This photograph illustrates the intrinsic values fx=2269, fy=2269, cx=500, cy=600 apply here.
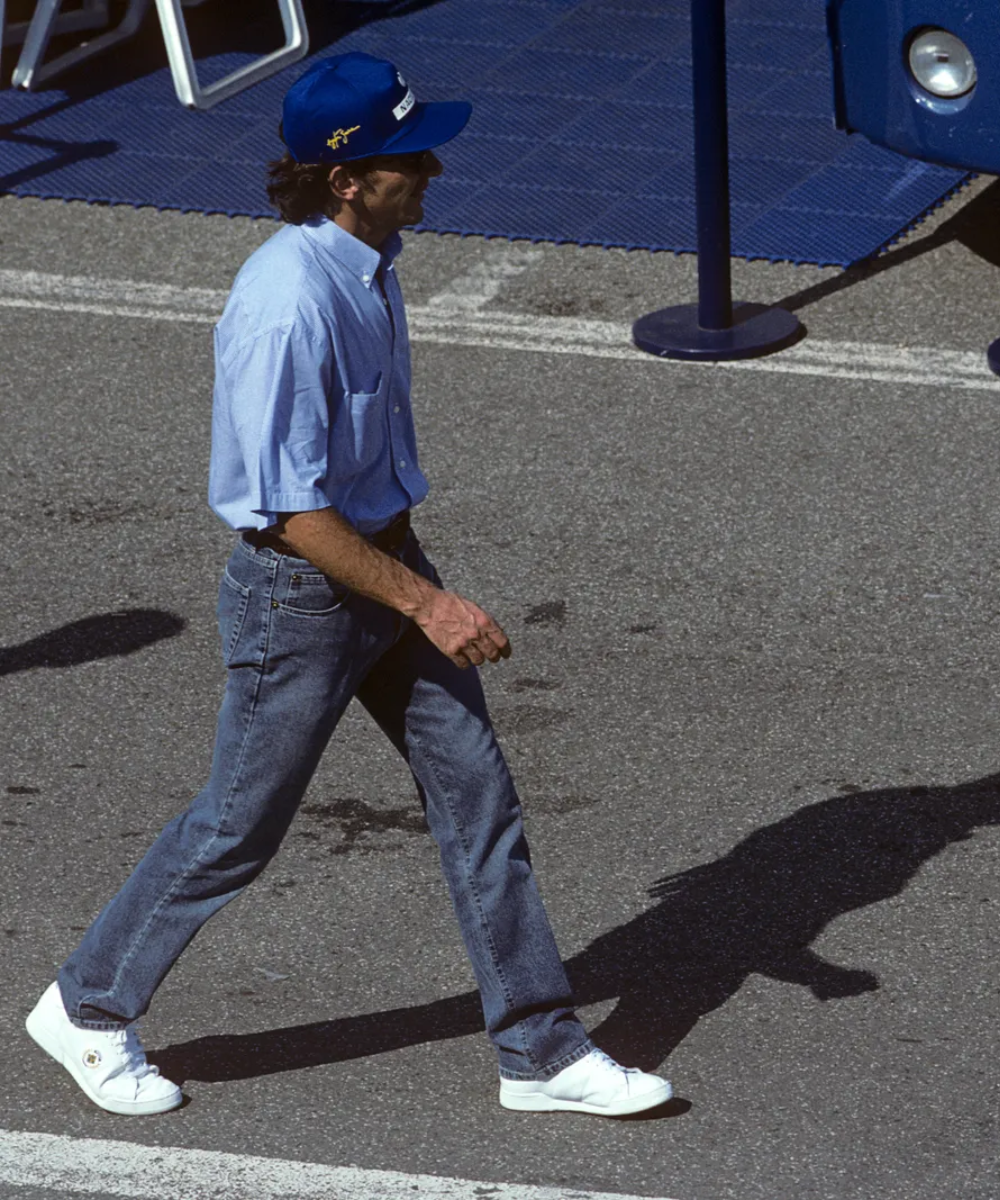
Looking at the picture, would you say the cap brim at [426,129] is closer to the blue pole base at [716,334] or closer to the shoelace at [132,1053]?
the shoelace at [132,1053]

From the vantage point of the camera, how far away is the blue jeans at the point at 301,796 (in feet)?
13.1

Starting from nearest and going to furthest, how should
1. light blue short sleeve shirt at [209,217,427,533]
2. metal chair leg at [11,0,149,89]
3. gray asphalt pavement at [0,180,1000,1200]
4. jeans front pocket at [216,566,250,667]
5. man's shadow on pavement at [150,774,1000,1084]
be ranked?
light blue short sleeve shirt at [209,217,427,533] → jeans front pocket at [216,566,250,667] → gray asphalt pavement at [0,180,1000,1200] → man's shadow on pavement at [150,774,1000,1084] → metal chair leg at [11,0,149,89]

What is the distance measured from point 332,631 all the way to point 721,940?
1342 mm

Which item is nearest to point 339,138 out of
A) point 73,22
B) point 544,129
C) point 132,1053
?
point 132,1053

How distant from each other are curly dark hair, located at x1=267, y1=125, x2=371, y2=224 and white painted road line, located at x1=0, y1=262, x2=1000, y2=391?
164 inches

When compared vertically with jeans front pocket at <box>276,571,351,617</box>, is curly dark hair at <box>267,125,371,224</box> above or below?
above

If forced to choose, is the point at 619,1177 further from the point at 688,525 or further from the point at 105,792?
the point at 688,525

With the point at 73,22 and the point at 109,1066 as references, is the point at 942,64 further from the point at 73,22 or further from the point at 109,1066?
the point at 73,22

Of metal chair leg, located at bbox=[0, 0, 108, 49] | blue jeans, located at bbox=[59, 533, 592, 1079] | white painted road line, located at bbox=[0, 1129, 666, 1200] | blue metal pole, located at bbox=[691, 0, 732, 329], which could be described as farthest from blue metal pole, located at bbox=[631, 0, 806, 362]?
metal chair leg, located at bbox=[0, 0, 108, 49]

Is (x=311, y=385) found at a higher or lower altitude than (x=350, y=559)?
higher

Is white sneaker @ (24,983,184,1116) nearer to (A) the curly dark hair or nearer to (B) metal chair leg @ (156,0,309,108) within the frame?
(A) the curly dark hair

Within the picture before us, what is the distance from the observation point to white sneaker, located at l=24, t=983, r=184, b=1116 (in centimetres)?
421

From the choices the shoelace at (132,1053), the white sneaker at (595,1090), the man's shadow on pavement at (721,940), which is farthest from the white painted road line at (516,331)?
the shoelace at (132,1053)

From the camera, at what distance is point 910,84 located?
8.06m
